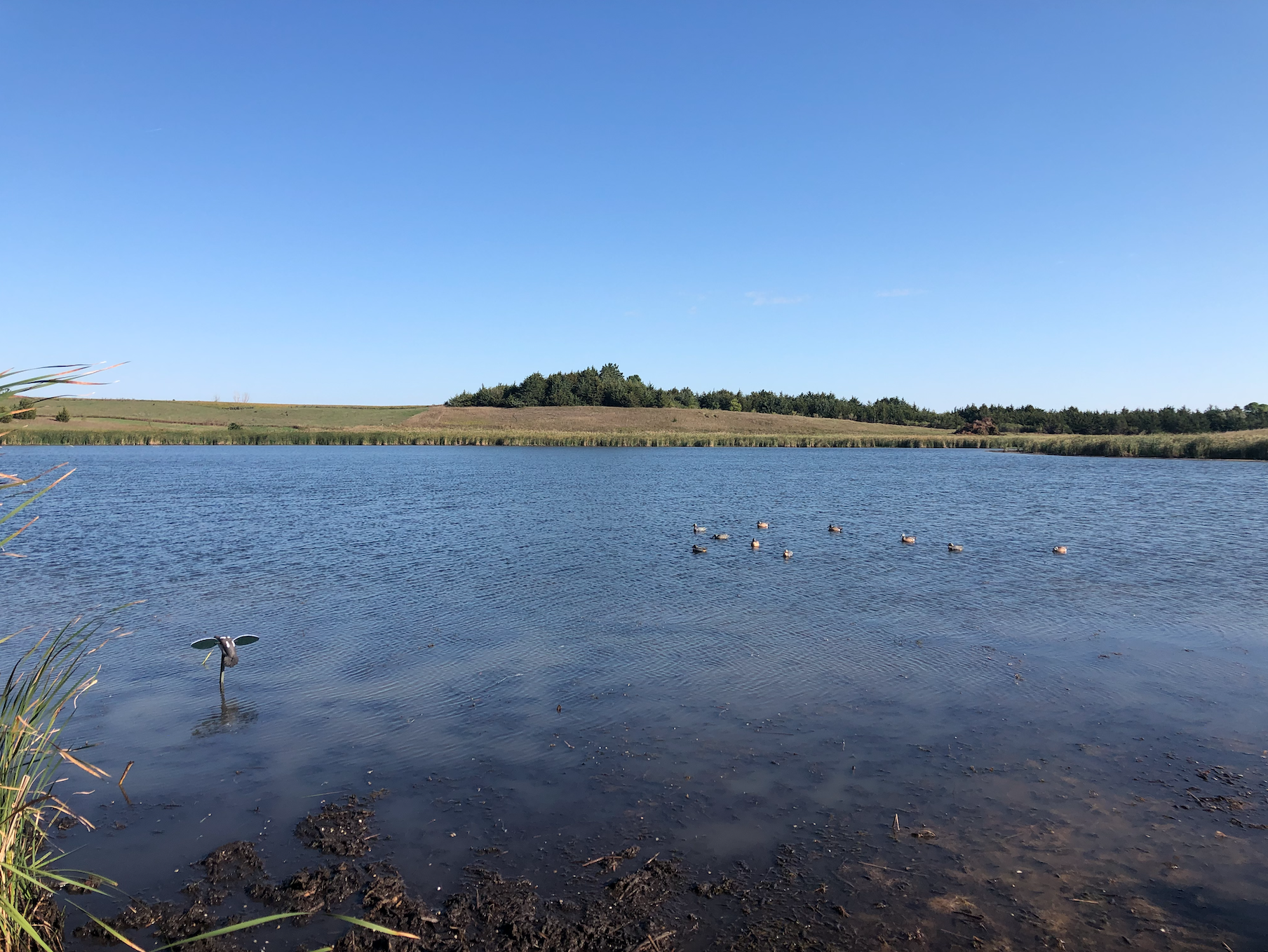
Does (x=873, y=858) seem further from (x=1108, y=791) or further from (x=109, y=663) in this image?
(x=109, y=663)

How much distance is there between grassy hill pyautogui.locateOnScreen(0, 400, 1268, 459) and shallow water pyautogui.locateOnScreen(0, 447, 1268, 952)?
193 feet

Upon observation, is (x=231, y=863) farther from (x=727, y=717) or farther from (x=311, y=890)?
(x=727, y=717)

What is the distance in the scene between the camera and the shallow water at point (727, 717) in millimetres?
5578

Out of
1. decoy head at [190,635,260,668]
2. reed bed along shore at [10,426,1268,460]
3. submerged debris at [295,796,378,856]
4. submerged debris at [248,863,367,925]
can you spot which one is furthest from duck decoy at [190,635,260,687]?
reed bed along shore at [10,426,1268,460]

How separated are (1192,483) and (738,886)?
3937cm

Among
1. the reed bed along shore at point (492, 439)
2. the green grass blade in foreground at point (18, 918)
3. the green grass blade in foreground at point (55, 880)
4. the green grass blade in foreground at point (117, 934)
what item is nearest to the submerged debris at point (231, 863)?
the green grass blade in foreground at point (55, 880)

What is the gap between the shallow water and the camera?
558 centimetres

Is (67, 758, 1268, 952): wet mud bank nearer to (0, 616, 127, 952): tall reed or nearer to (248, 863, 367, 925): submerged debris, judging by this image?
(248, 863, 367, 925): submerged debris

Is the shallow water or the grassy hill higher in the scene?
the grassy hill

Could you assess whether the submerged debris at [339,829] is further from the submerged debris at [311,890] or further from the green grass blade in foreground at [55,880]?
the green grass blade in foreground at [55,880]

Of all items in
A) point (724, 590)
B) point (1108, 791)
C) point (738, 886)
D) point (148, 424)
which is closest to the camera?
point (738, 886)

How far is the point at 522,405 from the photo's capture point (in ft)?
344

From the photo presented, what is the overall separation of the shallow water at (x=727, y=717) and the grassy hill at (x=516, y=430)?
5889cm

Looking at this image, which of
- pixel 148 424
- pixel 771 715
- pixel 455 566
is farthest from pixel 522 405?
pixel 771 715
